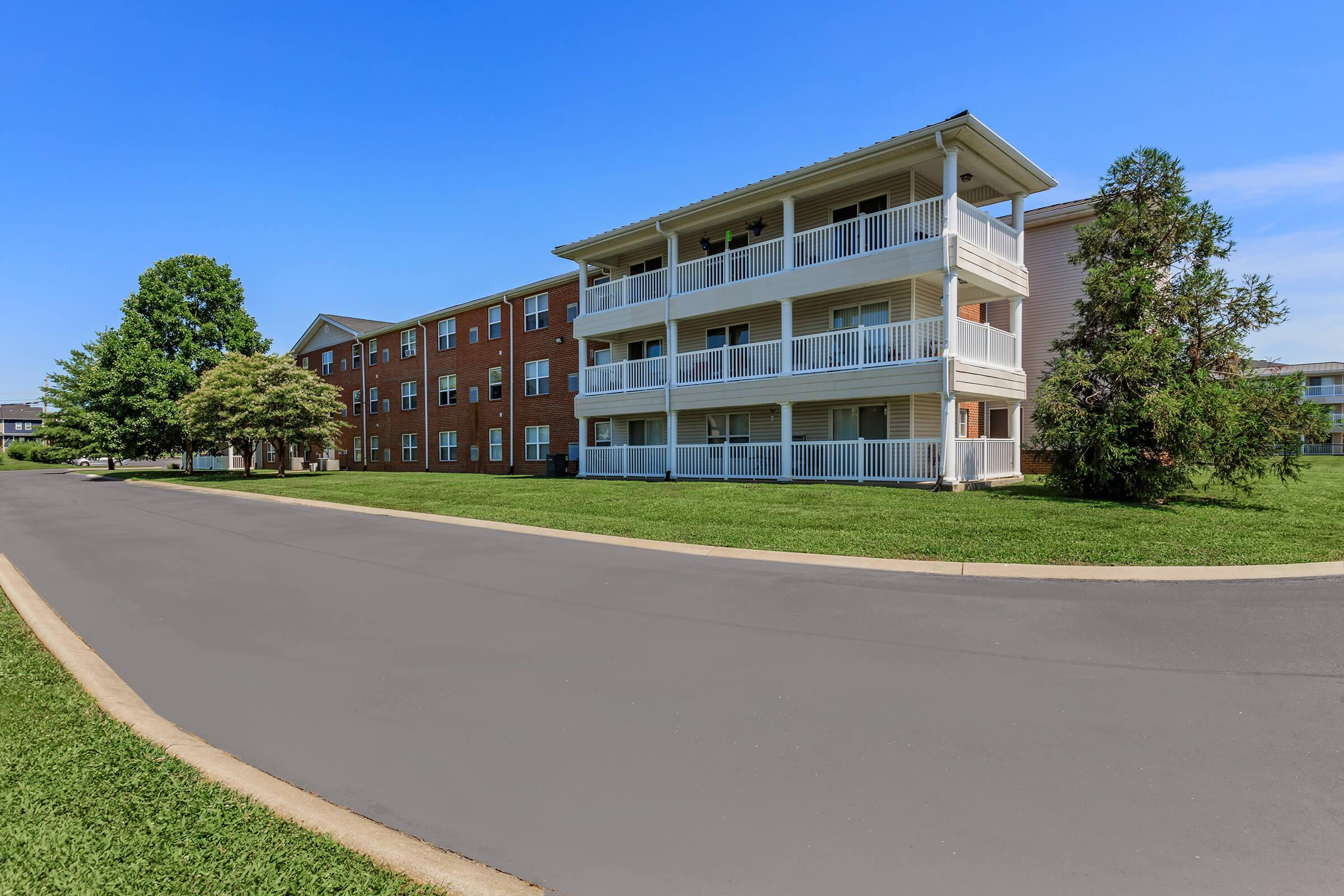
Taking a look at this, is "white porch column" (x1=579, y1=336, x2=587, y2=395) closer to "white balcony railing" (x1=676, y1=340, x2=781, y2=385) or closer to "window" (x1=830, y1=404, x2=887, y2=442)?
"white balcony railing" (x1=676, y1=340, x2=781, y2=385)

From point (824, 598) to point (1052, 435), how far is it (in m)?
8.87

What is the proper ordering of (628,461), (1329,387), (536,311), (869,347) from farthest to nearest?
(1329,387) → (536,311) → (628,461) → (869,347)

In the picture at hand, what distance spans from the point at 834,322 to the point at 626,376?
722 centimetres

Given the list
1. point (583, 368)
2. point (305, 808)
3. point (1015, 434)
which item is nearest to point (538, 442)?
point (583, 368)

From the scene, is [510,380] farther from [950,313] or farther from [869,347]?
[950,313]

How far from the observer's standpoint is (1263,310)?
13453mm

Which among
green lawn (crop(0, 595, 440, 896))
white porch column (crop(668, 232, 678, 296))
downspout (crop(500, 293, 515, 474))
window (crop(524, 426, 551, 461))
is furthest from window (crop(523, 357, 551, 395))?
green lawn (crop(0, 595, 440, 896))

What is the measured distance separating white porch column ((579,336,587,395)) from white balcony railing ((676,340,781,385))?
4.30 meters

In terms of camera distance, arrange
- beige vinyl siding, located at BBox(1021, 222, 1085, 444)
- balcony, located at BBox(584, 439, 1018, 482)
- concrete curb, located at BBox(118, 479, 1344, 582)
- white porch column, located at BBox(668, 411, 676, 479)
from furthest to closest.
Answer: beige vinyl siding, located at BBox(1021, 222, 1085, 444), white porch column, located at BBox(668, 411, 676, 479), balcony, located at BBox(584, 439, 1018, 482), concrete curb, located at BBox(118, 479, 1344, 582)

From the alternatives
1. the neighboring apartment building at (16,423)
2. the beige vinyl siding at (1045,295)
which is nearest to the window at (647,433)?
the beige vinyl siding at (1045,295)

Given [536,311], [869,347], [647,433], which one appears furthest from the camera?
[536,311]

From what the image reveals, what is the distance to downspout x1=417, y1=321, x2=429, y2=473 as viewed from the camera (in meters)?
36.6

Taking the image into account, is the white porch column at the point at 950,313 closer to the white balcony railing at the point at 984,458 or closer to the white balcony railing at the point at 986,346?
the white balcony railing at the point at 986,346

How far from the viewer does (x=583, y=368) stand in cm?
2456
